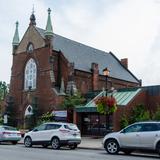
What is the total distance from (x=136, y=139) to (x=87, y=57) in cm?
3825

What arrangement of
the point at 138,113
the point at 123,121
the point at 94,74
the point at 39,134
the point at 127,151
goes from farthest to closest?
the point at 94,74
the point at 138,113
the point at 123,121
the point at 39,134
the point at 127,151

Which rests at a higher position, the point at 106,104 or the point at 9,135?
the point at 106,104

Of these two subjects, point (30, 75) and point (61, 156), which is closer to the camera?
point (61, 156)

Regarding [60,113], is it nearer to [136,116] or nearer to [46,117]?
[46,117]

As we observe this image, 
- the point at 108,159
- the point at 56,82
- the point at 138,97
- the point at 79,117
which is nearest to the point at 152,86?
the point at 138,97

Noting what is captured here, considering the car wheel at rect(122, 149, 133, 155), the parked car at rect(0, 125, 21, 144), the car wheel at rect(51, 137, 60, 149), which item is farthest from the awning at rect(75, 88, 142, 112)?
the car wheel at rect(122, 149, 133, 155)

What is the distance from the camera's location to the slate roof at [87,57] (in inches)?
2094

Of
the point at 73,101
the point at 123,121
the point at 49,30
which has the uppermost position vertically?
the point at 49,30

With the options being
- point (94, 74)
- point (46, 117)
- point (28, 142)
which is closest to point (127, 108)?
point (46, 117)

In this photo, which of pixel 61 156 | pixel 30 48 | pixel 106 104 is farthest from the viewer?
pixel 30 48

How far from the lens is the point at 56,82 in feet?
168

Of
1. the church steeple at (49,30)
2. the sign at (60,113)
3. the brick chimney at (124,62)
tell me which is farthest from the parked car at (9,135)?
the brick chimney at (124,62)

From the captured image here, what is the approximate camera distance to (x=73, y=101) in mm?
43281

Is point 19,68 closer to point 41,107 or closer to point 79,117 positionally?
point 41,107
